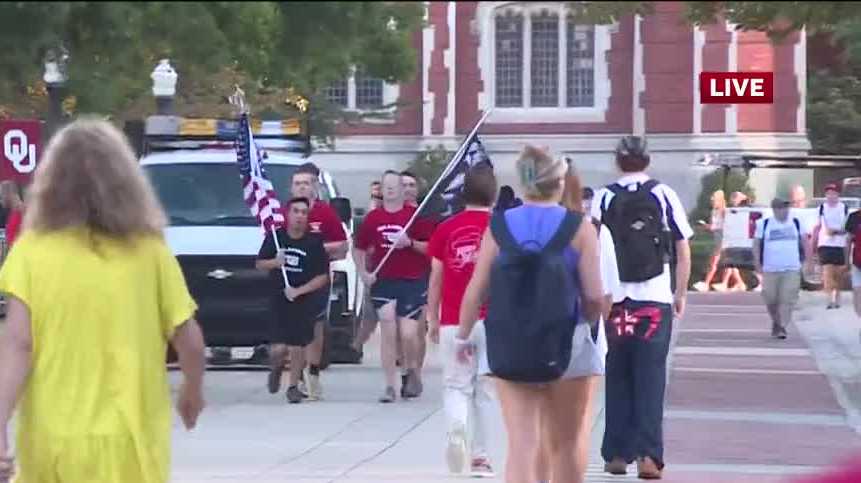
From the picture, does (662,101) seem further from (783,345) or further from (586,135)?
(783,345)

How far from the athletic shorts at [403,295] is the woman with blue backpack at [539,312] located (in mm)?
6211

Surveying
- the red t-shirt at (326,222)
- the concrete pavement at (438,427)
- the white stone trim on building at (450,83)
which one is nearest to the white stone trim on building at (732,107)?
the white stone trim on building at (450,83)

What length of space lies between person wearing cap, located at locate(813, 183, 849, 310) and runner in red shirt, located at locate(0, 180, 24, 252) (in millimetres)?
13589

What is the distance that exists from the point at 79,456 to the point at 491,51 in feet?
119

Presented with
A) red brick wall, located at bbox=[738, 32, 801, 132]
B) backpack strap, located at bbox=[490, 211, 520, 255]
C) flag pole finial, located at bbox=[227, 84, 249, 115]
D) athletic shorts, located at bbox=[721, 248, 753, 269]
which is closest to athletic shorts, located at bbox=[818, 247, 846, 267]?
athletic shorts, located at bbox=[721, 248, 753, 269]

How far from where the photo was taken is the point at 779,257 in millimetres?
22766

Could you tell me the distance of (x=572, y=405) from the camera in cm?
902

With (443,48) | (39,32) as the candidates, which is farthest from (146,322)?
(443,48)

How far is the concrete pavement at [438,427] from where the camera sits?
38.6 ft

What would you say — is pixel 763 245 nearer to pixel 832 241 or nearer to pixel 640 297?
pixel 832 241

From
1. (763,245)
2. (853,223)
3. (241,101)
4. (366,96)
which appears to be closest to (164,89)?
(241,101)

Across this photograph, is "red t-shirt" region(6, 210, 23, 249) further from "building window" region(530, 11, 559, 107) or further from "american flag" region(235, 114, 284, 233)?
"building window" region(530, 11, 559, 107)

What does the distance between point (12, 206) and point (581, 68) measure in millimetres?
26702

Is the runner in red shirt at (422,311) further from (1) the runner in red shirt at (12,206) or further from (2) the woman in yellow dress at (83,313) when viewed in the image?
(2) the woman in yellow dress at (83,313)
